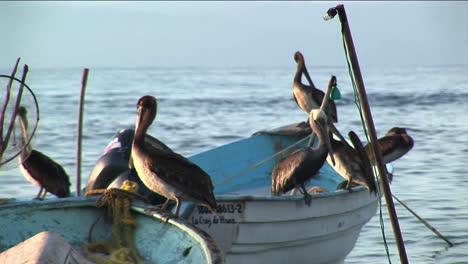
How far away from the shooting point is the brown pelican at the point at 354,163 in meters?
8.59

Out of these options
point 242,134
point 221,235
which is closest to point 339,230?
point 221,235

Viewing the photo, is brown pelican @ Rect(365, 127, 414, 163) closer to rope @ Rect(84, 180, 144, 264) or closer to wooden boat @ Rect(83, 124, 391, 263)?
wooden boat @ Rect(83, 124, 391, 263)

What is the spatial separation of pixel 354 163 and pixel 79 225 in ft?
10.3

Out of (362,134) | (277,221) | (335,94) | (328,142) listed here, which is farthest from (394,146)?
(362,134)

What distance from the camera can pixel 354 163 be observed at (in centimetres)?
866

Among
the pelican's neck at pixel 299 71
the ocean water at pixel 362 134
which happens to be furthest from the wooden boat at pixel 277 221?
the pelican's neck at pixel 299 71

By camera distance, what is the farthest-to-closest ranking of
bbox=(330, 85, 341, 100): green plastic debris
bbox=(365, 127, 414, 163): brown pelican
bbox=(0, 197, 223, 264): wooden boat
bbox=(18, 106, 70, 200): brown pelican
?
1. bbox=(365, 127, 414, 163): brown pelican
2. bbox=(330, 85, 341, 100): green plastic debris
3. bbox=(18, 106, 70, 200): brown pelican
4. bbox=(0, 197, 223, 264): wooden boat

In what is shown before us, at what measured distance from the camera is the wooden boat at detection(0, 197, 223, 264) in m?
6.33

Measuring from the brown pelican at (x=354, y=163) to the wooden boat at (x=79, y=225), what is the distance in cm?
268

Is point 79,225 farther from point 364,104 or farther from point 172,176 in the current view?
point 364,104

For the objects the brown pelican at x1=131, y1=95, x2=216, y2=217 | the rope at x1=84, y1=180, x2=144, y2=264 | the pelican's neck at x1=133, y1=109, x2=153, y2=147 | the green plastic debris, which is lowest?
the rope at x1=84, y1=180, x2=144, y2=264

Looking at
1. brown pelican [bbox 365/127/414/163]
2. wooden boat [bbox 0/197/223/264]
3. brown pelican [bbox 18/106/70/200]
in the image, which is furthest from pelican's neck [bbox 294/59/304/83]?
wooden boat [bbox 0/197/223/264]

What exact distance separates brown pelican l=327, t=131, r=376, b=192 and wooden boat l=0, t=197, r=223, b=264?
2.68 meters

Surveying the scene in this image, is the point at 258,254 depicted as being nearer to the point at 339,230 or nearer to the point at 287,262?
the point at 287,262
